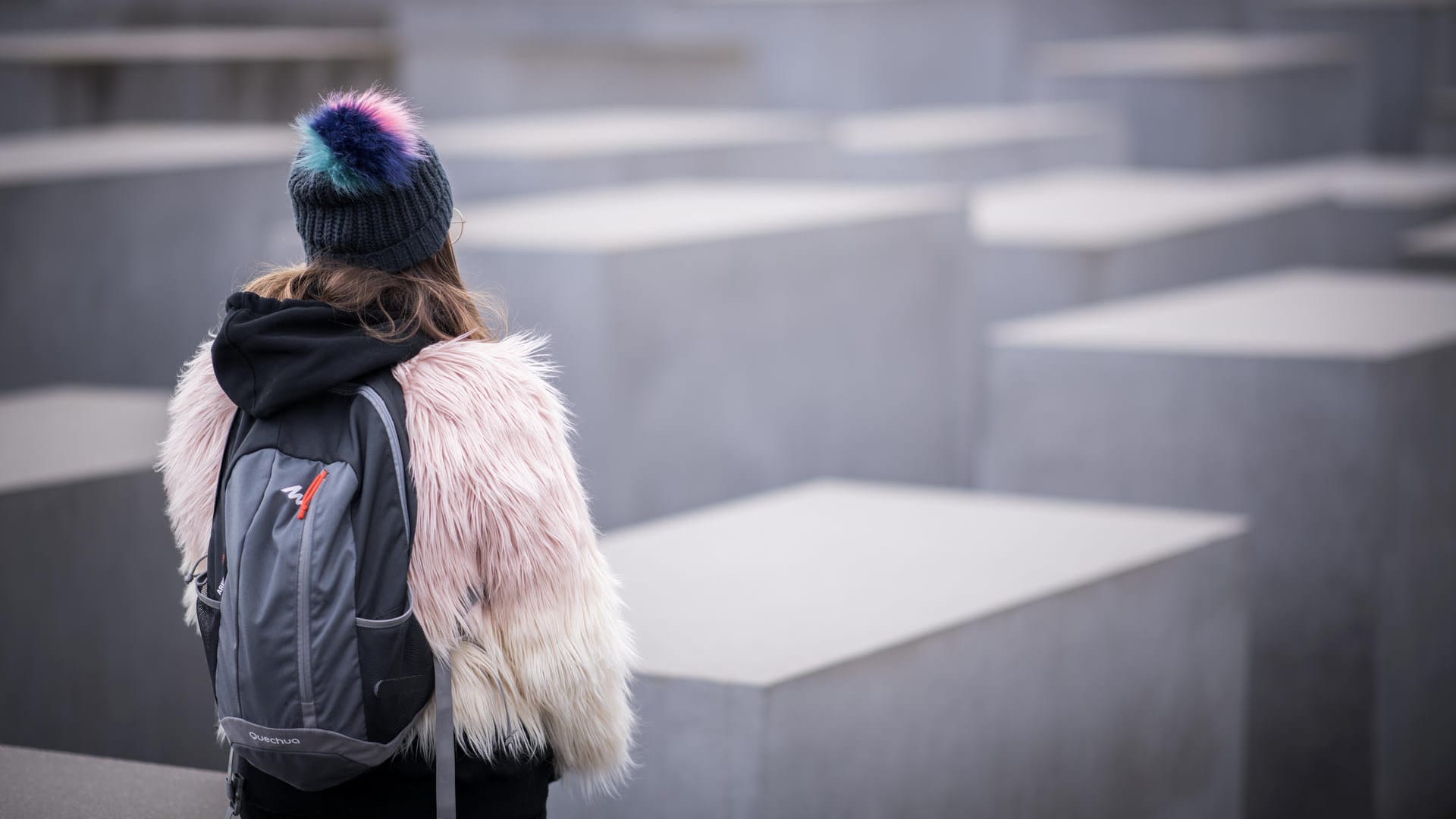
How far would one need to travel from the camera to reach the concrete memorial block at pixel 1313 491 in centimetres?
541

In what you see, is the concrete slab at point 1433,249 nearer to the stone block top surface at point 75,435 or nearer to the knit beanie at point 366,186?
the stone block top surface at point 75,435

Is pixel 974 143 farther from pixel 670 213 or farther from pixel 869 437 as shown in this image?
pixel 869 437

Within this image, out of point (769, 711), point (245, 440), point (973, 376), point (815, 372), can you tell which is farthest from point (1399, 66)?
point (245, 440)

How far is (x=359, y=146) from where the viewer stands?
2127 mm

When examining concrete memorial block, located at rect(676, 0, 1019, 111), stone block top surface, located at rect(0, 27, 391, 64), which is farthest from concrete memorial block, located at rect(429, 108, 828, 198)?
concrete memorial block, located at rect(676, 0, 1019, 111)

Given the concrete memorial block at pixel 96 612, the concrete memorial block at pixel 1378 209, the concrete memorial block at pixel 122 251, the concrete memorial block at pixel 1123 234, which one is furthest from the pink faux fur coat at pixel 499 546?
the concrete memorial block at pixel 1378 209

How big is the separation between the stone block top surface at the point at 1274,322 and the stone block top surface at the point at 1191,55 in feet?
22.5

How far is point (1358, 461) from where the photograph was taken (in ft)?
17.7

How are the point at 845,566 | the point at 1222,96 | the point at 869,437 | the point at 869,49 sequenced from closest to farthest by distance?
1. the point at 845,566
2. the point at 869,437
3. the point at 1222,96
4. the point at 869,49

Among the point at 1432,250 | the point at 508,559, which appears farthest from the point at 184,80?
the point at 508,559

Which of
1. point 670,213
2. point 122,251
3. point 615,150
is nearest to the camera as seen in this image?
point 670,213

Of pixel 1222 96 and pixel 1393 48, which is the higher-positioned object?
pixel 1393 48

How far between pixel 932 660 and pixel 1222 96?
1140cm

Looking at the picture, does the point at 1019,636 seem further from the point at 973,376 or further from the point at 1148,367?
the point at 973,376
